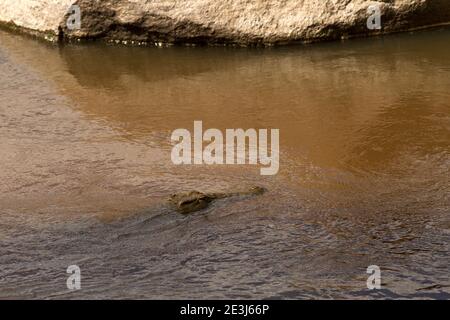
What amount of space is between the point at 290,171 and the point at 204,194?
0.68m

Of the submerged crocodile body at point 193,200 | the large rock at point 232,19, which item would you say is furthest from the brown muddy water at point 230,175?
the large rock at point 232,19

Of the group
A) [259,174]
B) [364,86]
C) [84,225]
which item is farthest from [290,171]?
[364,86]

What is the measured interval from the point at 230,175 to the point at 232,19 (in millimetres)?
3090

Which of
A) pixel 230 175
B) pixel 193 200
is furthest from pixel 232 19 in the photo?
pixel 193 200

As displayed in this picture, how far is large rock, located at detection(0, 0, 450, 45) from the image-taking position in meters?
7.69

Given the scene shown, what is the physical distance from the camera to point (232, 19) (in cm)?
768

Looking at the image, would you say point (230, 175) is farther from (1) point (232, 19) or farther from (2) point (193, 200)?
(1) point (232, 19)

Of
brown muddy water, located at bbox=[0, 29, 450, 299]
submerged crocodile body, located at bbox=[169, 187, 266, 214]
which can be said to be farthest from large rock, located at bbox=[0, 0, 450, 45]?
submerged crocodile body, located at bbox=[169, 187, 266, 214]

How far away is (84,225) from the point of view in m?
4.32

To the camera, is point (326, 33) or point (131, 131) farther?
point (326, 33)

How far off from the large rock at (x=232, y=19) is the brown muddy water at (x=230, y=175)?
0.23 metres

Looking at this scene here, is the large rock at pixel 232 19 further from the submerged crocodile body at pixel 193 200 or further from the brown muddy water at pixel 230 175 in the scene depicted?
the submerged crocodile body at pixel 193 200
